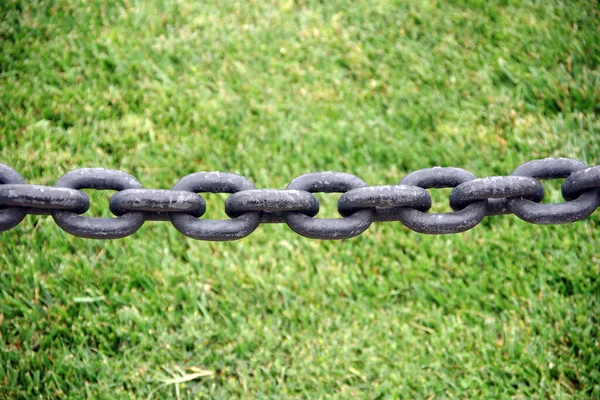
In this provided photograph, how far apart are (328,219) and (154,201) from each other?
45 cm

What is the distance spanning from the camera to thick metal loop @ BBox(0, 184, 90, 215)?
1.50 m

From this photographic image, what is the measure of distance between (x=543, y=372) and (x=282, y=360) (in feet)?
3.71

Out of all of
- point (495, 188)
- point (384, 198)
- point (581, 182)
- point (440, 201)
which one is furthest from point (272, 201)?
point (440, 201)

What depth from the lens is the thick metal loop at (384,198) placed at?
1537mm

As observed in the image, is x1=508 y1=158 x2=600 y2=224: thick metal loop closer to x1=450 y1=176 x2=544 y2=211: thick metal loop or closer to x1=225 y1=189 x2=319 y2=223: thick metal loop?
x1=450 y1=176 x2=544 y2=211: thick metal loop

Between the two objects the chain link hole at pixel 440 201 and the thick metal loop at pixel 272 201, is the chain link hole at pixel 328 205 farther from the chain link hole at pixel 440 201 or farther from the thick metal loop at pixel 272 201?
the thick metal loop at pixel 272 201

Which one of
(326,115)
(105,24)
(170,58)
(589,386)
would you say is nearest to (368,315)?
(589,386)

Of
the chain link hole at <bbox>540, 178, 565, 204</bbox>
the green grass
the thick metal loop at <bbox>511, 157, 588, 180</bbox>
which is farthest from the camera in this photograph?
the chain link hole at <bbox>540, 178, 565, 204</bbox>

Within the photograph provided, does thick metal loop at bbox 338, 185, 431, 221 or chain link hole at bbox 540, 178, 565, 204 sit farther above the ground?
chain link hole at bbox 540, 178, 565, 204

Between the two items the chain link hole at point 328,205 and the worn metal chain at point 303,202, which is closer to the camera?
the worn metal chain at point 303,202

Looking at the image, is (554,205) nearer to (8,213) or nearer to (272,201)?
(272,201)

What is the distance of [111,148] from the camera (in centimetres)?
327

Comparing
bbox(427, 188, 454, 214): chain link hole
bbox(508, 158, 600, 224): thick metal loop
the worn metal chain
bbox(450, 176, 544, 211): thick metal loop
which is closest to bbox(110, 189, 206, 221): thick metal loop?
the worn metal chain

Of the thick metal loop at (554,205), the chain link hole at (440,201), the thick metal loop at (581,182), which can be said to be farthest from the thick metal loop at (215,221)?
the chain link hole at (440,201)
